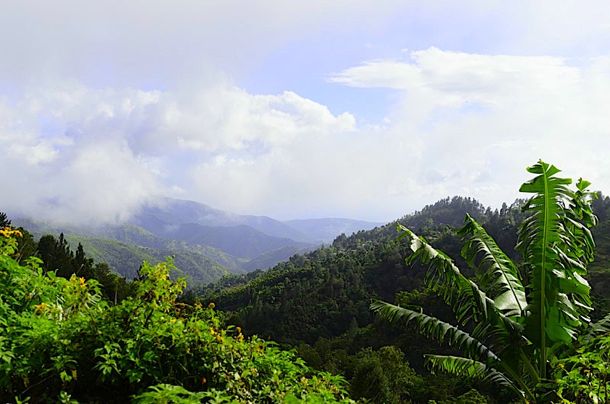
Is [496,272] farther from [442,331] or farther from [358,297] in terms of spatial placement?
[358,297]

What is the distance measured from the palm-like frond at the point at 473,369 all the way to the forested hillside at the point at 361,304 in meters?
17.3

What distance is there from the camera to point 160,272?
13.0 ft

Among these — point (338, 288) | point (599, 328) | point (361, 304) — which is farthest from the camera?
point (338, 288)

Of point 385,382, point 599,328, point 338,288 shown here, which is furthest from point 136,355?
point 338,288

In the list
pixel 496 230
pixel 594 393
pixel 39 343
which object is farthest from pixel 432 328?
pixel 496 230

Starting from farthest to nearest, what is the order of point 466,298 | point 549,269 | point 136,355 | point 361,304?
point 361,304
point 466,298
point 549,269
point 136,355

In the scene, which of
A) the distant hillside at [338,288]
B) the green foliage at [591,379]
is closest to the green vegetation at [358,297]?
the distant hillside at [338,288]

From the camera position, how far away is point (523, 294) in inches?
294

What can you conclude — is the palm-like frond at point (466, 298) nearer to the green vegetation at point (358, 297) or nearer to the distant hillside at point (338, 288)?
the green vegetation at point (358, 297)

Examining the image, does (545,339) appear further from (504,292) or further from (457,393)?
(457,393)

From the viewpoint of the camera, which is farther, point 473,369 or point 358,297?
point 358,297

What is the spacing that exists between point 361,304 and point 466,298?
67405 mm

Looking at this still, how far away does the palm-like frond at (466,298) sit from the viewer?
688 cm

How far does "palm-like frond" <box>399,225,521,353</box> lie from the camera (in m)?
6.88
